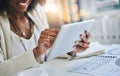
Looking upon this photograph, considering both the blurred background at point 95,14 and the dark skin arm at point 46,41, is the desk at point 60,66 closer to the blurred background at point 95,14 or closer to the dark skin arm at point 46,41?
the dark skin arm at point 46,41

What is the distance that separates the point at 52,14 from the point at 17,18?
338 mm

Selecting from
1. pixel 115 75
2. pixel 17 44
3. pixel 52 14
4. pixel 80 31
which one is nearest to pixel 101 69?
pixel 115 75

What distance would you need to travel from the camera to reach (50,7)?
4.87ft

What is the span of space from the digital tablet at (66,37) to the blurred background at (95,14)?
0.35 metres

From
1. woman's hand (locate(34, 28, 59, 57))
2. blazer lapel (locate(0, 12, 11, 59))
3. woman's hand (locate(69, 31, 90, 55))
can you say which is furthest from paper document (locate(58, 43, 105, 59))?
blazer lapel (locate(0, 12, 11, 59))

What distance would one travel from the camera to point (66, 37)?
3.51ft

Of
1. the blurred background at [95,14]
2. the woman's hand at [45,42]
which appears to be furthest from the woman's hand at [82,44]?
the blurred background at [95,14]

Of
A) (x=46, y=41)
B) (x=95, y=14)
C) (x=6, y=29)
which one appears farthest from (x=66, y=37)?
(x=95, y=14)

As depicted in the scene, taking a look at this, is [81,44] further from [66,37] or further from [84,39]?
[66,37]

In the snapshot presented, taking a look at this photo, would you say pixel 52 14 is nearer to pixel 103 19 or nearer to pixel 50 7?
pixel 50 7

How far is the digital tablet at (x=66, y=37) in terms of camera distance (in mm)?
1019

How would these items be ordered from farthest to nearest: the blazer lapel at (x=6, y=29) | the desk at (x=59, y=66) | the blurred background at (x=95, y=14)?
1. the blurred background at (x=95, y=14)
2. the blazer lapel at (x=6, y=29)
3. the desk at (x=59, y=66)

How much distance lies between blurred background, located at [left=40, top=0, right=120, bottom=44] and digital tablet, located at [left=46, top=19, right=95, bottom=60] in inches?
13.7

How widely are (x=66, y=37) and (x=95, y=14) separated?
0.61 metres
